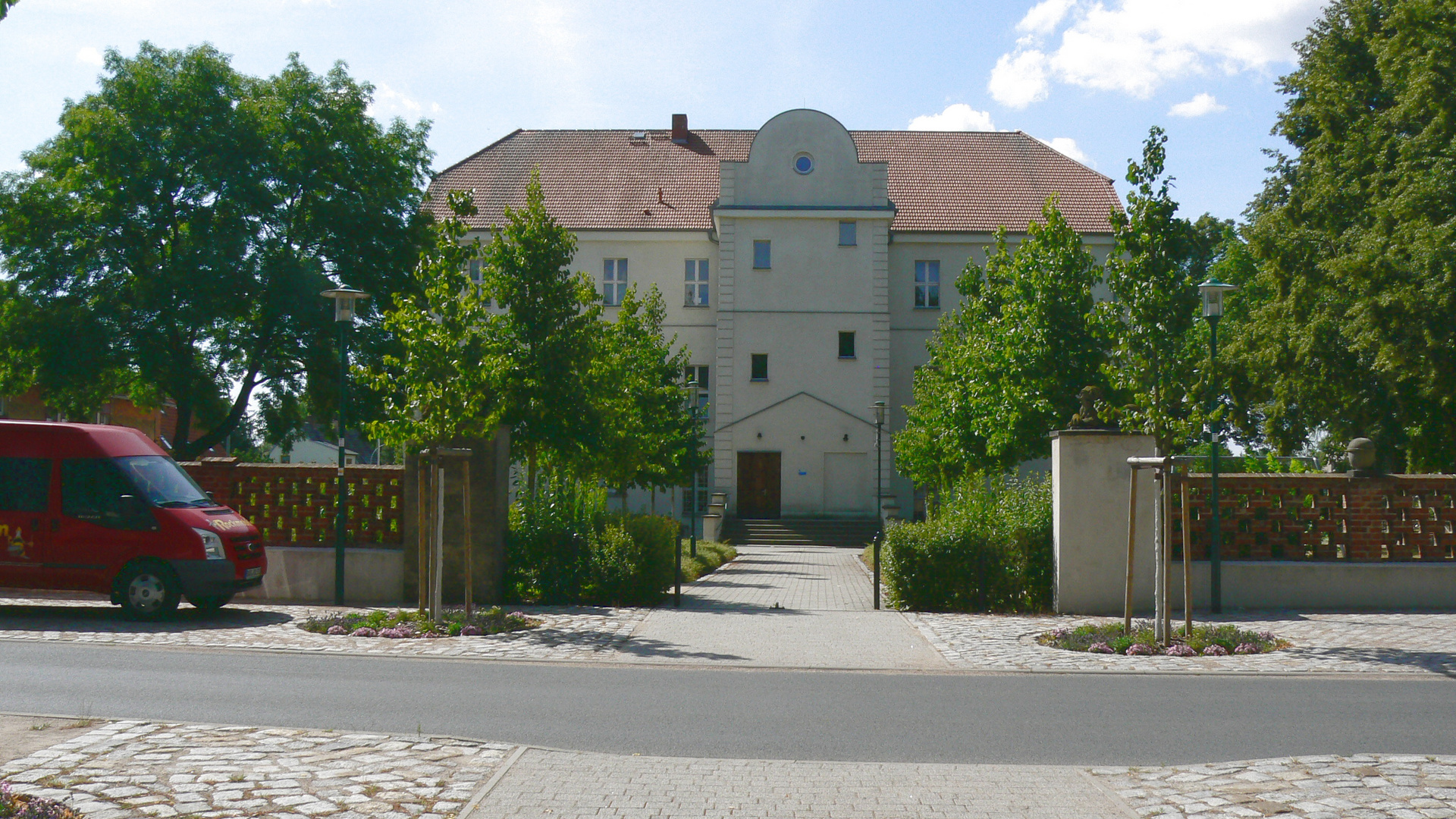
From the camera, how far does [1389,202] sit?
25016 millimetres

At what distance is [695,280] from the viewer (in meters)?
44.0

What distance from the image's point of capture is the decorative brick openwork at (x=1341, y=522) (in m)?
16.0

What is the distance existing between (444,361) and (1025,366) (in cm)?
1405

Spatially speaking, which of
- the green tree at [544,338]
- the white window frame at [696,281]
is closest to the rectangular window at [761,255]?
the white window frame at [696,281]

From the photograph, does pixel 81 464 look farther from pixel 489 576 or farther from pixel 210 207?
pixel 210 207

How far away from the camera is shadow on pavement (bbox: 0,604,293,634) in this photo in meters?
13.3

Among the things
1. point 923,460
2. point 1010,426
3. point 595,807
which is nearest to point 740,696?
point 595,807

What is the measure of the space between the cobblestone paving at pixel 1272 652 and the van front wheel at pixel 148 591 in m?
9.18

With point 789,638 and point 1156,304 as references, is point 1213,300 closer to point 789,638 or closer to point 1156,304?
point 1156,304

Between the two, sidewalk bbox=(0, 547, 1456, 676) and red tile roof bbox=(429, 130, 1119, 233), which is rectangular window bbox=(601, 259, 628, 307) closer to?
red tile roof bbox=(429, 130, 1119, 233)

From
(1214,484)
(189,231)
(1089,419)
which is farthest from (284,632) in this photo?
(189,231)

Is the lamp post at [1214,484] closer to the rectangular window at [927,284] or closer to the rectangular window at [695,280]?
the rectangular window at [927,284]

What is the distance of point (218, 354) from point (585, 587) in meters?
20.8

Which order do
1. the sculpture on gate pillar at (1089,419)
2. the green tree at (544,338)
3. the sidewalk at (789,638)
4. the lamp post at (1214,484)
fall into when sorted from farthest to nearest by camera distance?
the green tree at (544,338)
the sculpture on gate pillar at (1089,419)
the lamp post at (1214,484)
the sidewalk at (789,638)
